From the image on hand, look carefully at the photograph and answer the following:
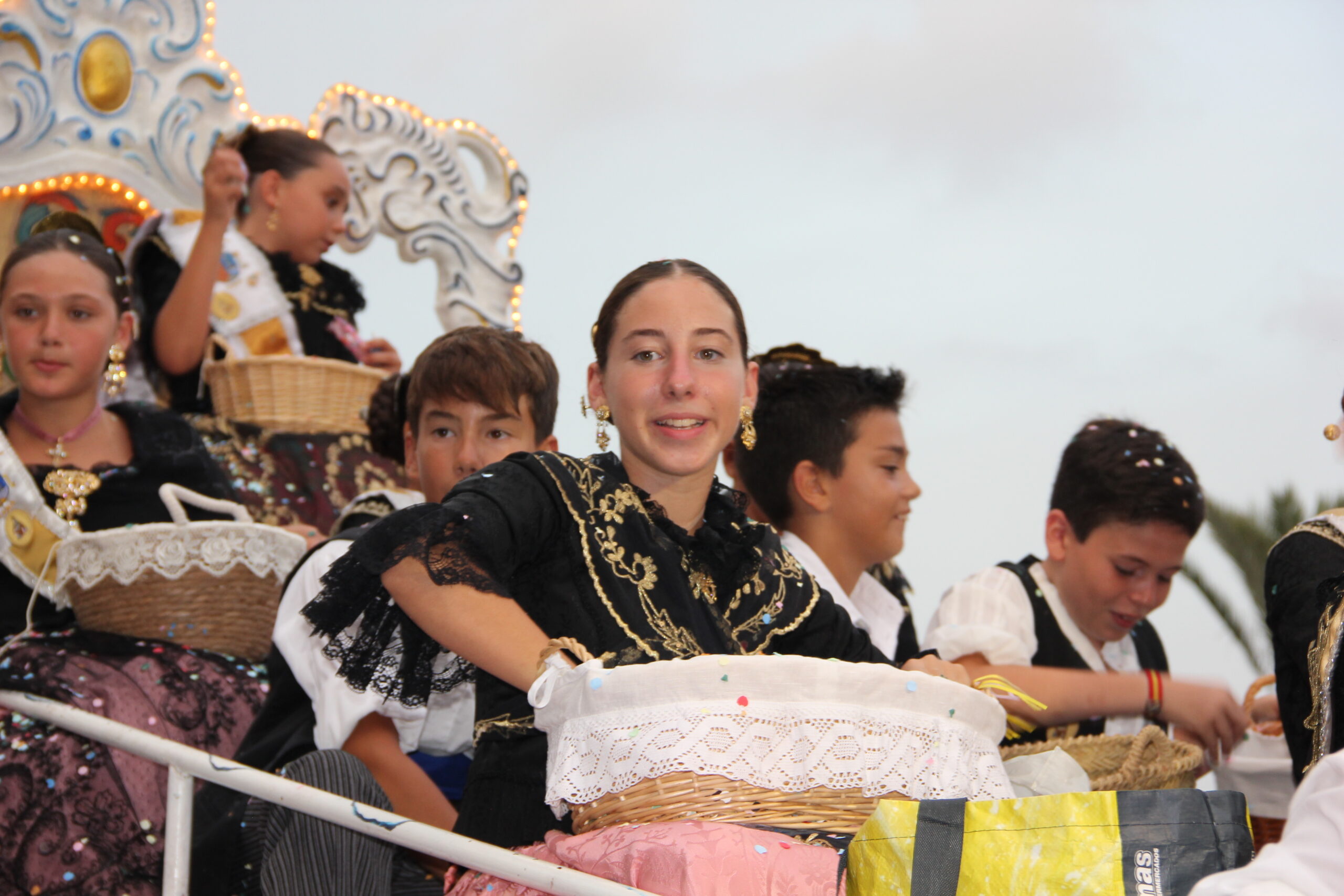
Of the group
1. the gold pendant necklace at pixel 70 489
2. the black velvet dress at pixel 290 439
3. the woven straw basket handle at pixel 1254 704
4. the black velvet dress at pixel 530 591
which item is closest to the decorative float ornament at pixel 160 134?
the black velvet dress at pixel 290 439

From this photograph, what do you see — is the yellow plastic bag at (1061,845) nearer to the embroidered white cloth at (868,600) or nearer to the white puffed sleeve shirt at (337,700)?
the white puffed sleeve shirt at (337,700)

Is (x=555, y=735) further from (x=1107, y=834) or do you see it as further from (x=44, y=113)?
(x=44, y=113)

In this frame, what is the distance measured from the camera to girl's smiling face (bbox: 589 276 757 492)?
1.82 meters

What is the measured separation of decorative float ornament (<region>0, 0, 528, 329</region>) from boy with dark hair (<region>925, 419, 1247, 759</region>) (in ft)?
9.32

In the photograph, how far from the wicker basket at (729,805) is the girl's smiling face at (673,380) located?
635 mm

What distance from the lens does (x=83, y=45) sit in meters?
4.20

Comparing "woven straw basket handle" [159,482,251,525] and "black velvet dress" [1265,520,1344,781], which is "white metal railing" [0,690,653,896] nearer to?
"woven straw basket handle" [159,482,251,525]

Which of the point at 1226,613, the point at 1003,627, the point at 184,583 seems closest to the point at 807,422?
the point at 1003,627

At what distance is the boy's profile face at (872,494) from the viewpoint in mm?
2844

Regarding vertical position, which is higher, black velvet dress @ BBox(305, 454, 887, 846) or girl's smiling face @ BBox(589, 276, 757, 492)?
girl's smiling face @ BBox(589, 276, 757, 492)

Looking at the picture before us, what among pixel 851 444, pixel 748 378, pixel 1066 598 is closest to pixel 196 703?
pixel 748 378

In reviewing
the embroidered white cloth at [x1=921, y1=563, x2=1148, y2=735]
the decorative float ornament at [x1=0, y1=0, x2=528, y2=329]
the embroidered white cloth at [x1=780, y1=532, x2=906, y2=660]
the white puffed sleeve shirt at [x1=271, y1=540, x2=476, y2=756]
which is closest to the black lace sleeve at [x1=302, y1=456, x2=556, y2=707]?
the white puffed sleeve shirt at [x1=271, y1=540, x2=476, y2=756]

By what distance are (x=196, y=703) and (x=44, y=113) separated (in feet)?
8.23

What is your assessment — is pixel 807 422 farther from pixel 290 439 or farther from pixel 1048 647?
pixel 290 439
